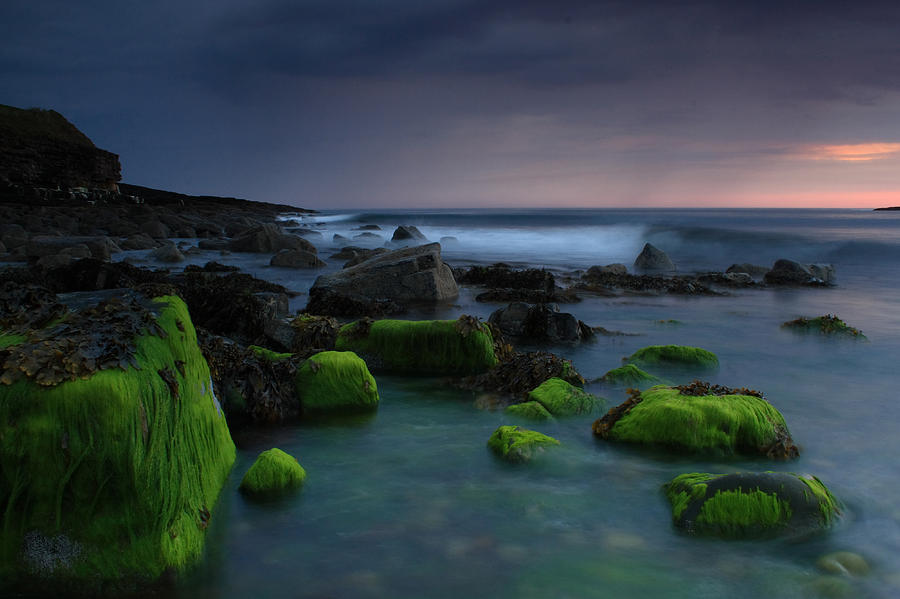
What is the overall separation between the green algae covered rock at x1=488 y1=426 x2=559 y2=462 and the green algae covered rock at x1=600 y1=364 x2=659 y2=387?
2.12 meters

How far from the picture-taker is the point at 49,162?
40625mm

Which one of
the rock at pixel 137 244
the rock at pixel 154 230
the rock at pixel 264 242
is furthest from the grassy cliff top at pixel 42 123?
the rock at pixel 264 242

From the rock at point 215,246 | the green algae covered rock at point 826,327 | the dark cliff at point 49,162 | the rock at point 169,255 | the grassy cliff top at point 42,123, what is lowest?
the green algae covered rock at point 826,327

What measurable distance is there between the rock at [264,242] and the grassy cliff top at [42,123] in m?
34.8

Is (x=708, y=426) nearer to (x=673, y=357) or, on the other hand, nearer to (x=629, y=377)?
(x=629, y=377)

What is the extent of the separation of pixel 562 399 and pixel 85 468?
3.99 m

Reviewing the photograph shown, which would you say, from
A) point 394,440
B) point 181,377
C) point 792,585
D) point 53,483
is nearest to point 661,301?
point 394,440

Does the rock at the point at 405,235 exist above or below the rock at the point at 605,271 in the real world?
above

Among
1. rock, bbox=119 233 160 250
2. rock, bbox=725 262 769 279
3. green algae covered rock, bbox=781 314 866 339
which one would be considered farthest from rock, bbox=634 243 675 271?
rock, bbox=119 233 160 250

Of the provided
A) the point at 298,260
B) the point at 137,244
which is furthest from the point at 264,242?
the point at 298,260

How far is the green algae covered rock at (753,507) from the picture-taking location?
338cm

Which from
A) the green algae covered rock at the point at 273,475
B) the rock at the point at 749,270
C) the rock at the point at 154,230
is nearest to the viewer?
the green algae covered rock at the point at 273,475

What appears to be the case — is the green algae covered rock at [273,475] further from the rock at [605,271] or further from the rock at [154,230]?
the rock at [154,230]

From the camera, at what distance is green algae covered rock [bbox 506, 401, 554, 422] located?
529 cm
